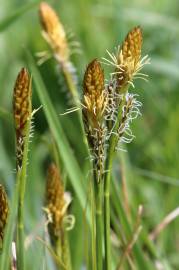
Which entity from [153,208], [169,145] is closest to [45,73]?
[169,145]

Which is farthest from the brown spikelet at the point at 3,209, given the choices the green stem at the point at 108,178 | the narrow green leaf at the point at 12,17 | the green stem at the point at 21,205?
the narrow green leaf at the point at 12,17

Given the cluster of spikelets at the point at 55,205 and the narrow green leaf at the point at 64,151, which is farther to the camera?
the narrow green leaf at the point at 64,151

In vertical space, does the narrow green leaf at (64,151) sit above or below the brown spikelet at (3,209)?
above

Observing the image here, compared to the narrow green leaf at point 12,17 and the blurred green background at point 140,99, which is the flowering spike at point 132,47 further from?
the narrow green leaf at point 12,17

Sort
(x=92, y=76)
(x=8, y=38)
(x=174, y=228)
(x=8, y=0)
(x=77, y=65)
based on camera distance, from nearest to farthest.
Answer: (x=92, y=76) < (x=174, y=228) < (x=77, y=65) < (x=8, y=38) < (x=8, y=0)

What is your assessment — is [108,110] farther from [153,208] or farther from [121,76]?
[153,208]

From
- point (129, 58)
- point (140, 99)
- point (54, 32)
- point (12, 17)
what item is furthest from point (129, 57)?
point (140, 99)

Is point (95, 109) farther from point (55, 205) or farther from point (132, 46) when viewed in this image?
point (55, 205)
